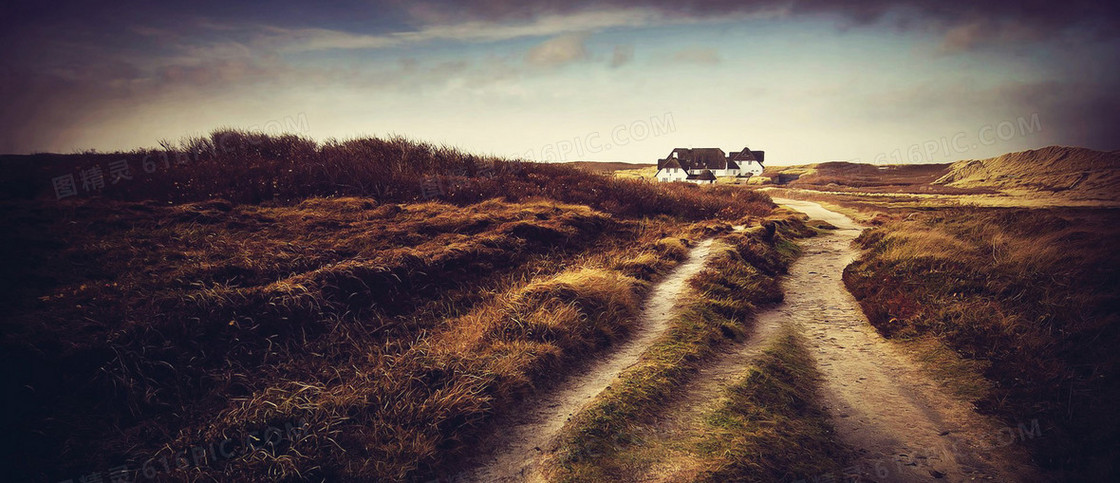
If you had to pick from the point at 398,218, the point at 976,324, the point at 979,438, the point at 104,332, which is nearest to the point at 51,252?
the point at 104,332

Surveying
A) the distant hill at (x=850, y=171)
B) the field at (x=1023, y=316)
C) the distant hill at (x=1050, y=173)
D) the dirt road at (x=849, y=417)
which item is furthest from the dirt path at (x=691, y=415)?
the distant hill at (x=850, y=171)

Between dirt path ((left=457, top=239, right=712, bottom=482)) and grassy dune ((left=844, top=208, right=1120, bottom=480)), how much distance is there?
5091mm

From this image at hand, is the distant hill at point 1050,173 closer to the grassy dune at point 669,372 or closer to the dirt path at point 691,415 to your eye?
the grassy dune at point 669,372

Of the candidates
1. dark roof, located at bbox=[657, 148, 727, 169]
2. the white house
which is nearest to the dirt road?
the white house

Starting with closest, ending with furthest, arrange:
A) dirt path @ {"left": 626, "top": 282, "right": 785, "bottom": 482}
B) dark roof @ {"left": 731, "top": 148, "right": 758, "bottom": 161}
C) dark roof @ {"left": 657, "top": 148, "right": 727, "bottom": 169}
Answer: dirt path @ {"left": 626, "top": 282, "right": 785, "bottom": 482} → dark roof @ {"left": 657, "top": 148, "right": 727, "bottom": 169} → dark roof @ {"left": 731, "top": 148, "right": 758, "bottom": 161}

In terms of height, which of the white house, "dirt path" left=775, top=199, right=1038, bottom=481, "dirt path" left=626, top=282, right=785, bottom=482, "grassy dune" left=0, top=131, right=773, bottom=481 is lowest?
"dirt path" left=775, top=199, right=1038, bottom=481

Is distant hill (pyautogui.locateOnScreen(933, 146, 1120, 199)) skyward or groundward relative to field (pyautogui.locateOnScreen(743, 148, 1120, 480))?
skyward

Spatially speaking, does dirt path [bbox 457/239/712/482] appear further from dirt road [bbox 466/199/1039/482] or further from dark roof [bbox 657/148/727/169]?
dark roof [bbox 657/148/727/169]

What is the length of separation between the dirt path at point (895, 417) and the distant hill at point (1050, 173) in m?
19.6

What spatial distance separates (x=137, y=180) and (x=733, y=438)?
15.4m

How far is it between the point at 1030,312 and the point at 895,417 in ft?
16.4

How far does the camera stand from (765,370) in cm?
645

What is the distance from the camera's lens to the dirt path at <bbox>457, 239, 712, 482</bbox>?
4.36 metres

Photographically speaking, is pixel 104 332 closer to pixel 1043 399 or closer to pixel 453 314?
pixel 453 314
